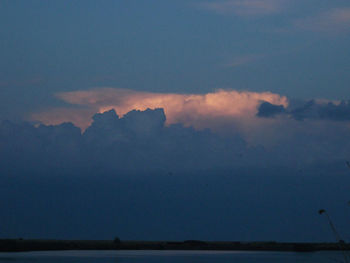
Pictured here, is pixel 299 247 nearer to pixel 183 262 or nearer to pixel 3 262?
pixel 183 262

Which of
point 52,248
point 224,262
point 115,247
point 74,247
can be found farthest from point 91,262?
point 115,247

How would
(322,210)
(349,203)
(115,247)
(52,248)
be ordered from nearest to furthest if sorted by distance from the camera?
(322,210) < (349,203) < (52,248) < (115,247)

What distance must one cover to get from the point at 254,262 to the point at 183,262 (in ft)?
48.1

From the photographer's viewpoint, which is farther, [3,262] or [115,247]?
[115,247]

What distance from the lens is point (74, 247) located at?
18312 cm

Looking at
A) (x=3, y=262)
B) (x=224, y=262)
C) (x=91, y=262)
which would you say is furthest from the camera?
(x=224, y=262)

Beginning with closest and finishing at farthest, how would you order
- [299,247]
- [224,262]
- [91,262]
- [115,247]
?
1. [91,262]
2. [224,262]
3. [299,247]
4. [115,247]

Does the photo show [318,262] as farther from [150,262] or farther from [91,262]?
[91,262]

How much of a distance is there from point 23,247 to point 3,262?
239ft

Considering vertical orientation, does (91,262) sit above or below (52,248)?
below

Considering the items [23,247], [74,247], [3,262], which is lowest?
[3,262]

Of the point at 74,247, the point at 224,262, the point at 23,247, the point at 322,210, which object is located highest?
the point at 74,247

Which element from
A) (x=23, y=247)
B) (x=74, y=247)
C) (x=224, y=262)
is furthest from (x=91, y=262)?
(x=74, y=247)

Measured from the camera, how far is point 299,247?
178 meters
